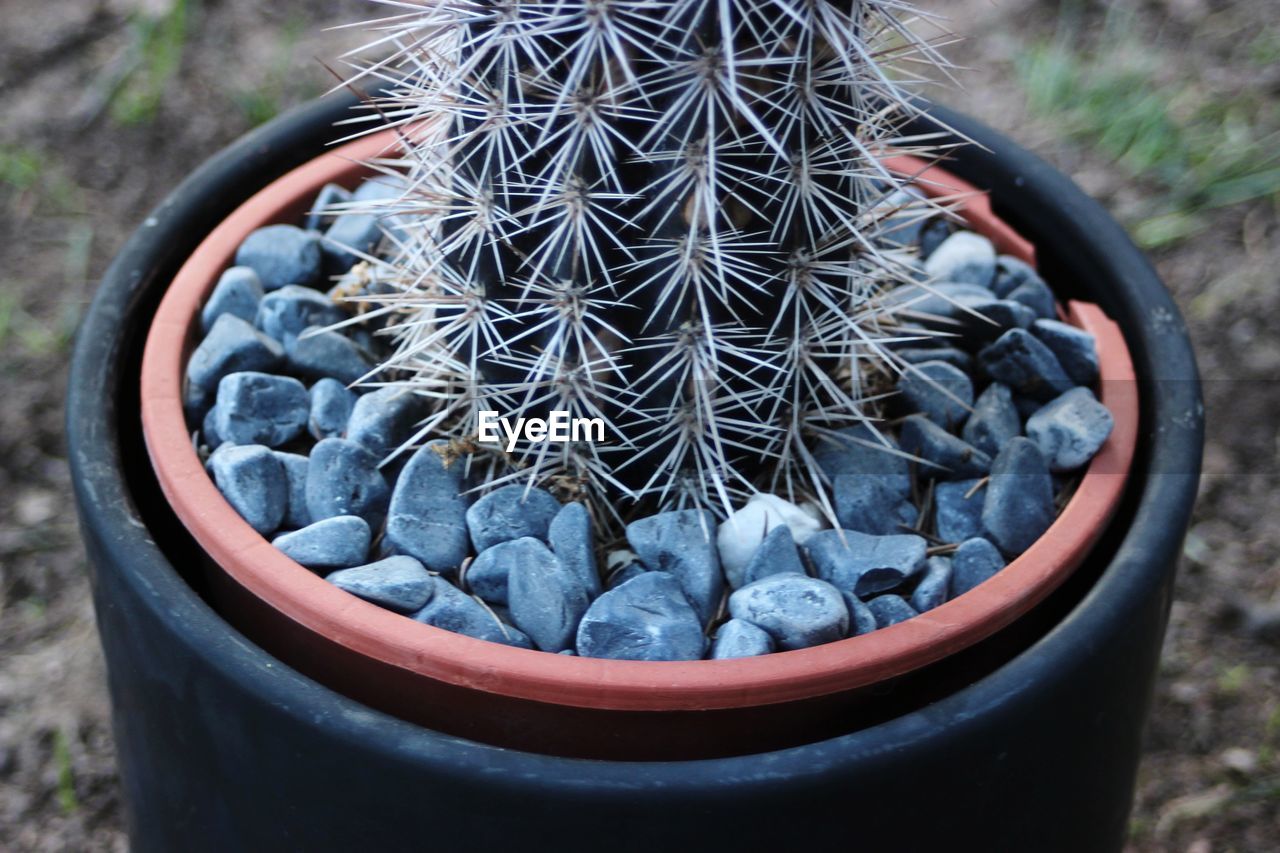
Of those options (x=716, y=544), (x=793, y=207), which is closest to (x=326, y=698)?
(x=716, y=544)

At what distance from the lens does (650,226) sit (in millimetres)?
822

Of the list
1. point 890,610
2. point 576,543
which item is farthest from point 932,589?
point 576,543

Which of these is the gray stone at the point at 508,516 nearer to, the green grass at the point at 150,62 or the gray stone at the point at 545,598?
the gray stone at the point at 545,598

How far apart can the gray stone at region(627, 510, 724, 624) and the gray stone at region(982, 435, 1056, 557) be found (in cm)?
20

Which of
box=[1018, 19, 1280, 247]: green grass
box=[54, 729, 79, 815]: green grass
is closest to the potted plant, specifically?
box=[54, 729, 79, 815]: green grass

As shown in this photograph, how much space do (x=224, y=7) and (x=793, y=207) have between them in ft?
4.74

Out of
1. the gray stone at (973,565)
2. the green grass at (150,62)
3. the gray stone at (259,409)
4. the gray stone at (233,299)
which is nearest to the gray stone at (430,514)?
the gray stone at (259,409)

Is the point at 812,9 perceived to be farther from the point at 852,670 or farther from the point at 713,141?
the point at 852,670

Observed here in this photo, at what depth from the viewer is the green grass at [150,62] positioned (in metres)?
1.81

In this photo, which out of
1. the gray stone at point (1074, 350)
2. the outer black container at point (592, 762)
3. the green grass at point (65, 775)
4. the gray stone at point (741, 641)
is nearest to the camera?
the outer black container at point (592, 762)

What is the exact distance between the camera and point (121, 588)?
0.83 m

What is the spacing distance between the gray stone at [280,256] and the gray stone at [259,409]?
14 centimetres

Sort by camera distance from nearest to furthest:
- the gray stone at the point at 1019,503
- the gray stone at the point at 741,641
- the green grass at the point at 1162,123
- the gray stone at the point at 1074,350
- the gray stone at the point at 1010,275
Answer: the gray stone at the point at 741,641 → the gray stone at the point at 1019,503 → the gray stone at the point at 1074,350 → the gray stone at the point at 1010,275 → the green grass at the point at 1162,123

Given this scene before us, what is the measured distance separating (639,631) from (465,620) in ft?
0.37
